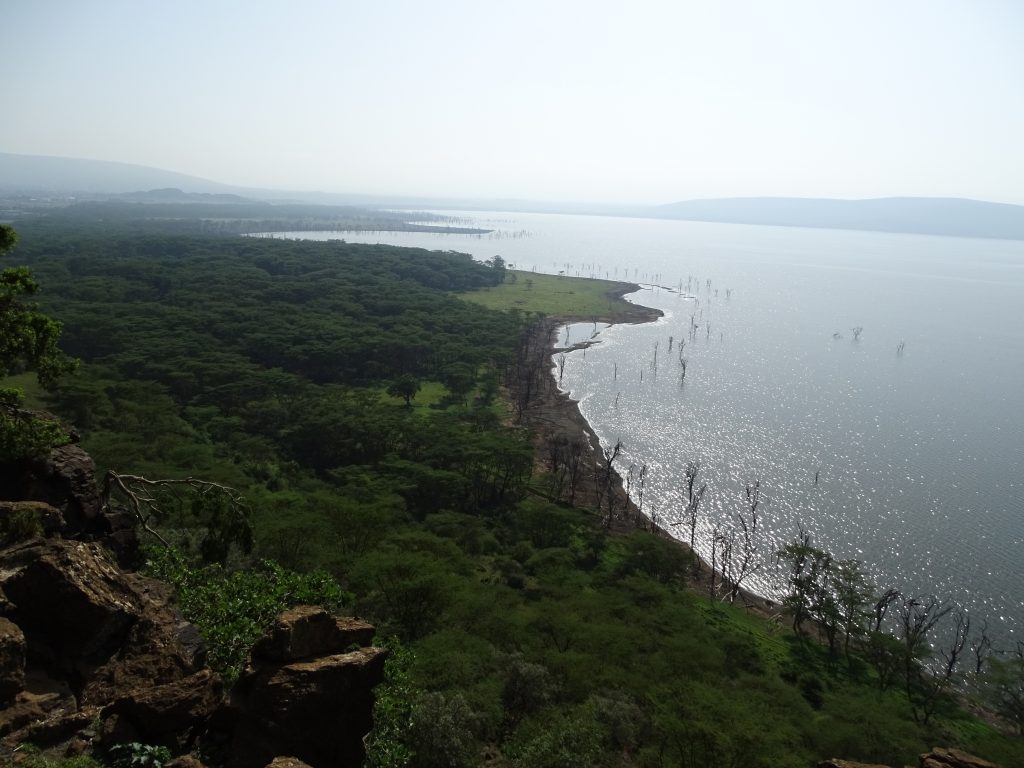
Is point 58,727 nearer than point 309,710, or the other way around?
point 58,727

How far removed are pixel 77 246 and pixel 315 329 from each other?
97.2 m

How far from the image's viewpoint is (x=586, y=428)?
6612 centimetres

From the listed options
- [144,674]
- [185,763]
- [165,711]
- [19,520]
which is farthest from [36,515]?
[185,763]

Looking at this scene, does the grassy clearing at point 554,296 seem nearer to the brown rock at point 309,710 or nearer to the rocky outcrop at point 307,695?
the rocky outcrop at point 307,695

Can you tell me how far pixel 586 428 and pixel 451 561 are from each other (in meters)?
33.6

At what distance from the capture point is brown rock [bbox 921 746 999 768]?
14.7 m

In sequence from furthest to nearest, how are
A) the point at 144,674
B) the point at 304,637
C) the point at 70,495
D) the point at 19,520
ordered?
the point at 70,495, the point at 19,520, the point at 304,637, the point at 144,674

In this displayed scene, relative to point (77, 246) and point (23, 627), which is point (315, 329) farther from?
point (77, 246)

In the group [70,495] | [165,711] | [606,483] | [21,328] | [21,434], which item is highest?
[21,328]

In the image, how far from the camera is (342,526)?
3459cm

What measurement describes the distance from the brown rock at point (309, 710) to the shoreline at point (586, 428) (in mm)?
32726

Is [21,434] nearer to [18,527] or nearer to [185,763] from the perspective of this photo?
[18,527]

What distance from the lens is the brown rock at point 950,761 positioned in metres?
14.7

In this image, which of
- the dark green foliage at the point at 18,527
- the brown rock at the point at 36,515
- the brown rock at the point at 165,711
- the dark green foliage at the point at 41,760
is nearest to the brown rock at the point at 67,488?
the brown rock at the point at 36,515
